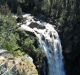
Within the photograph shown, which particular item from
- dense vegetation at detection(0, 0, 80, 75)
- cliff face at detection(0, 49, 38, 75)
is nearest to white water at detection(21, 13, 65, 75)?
dense vegetation at detection(0, 0, 80, 75)

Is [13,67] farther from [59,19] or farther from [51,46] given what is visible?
[59,19]

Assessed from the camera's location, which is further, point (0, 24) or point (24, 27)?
point (24, 27)

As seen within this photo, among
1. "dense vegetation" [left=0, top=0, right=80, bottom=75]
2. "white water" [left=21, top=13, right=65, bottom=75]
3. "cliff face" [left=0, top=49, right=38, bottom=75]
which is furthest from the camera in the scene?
"white water" [left=21, top=13, right=65, bottom=75]

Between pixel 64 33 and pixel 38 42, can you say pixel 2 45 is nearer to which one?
pixel 38 42

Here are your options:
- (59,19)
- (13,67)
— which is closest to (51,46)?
(59,19)

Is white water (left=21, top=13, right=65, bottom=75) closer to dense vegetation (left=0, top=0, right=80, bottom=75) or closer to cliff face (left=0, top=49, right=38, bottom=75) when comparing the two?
dense vegetation (left=0, top=0, right=80, bottom=75)

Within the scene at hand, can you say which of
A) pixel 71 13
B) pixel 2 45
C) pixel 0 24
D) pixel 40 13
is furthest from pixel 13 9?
pixel 2 45

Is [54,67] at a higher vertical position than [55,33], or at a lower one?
lower
